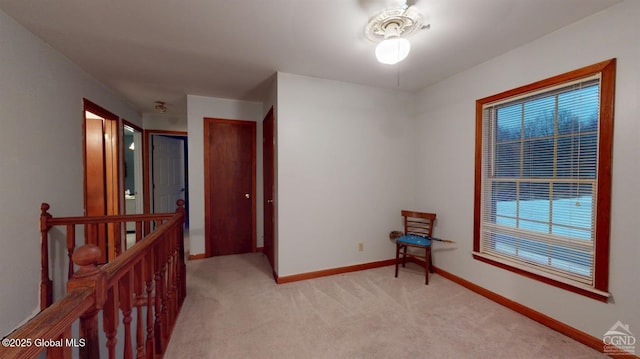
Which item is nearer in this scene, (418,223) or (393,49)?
(393,49)

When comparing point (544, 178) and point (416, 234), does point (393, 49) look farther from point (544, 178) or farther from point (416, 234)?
point (416, 234)

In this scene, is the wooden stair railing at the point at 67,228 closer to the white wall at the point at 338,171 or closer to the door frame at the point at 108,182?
the door frame at the point at 108,182

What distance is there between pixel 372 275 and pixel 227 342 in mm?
1777

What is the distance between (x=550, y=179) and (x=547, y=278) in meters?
0.83

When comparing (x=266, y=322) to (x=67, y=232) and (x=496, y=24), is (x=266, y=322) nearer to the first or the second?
(x=67, y=232)

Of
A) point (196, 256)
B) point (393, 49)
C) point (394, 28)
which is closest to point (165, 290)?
point (196, 256)

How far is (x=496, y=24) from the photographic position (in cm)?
192

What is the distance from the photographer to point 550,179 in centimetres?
212

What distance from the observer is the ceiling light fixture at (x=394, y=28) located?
171 cm

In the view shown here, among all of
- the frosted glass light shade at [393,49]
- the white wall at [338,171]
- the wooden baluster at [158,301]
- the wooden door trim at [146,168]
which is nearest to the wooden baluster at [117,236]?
the wooden door trim at [146,168]

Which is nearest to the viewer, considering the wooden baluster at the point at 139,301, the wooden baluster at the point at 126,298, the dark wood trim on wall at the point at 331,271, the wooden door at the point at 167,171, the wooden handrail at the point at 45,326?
the wooden handrail at the point at 45,326

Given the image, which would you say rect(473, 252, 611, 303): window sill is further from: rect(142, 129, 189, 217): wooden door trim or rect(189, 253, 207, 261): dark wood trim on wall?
rect(142, 129, 189, 217): wooden door trim

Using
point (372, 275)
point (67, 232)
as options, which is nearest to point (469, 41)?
point (372, 275)

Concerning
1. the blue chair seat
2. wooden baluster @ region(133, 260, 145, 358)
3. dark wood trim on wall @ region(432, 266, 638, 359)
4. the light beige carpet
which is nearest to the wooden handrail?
wooden baluster @ region(133, 260, 145, 358)
